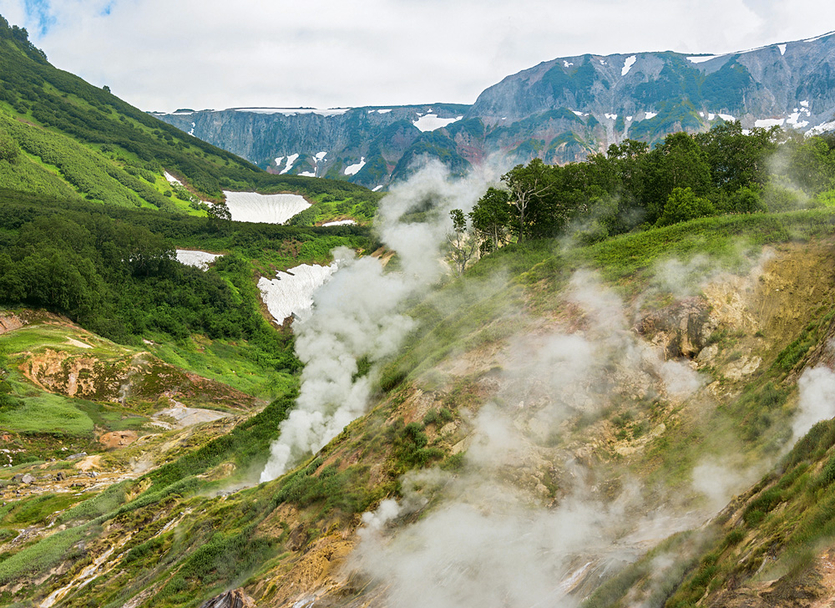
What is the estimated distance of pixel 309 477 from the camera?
58.3 feet

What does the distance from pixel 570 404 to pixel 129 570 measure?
17.2 m

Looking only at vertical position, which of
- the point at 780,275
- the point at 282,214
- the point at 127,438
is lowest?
the point at 127,438

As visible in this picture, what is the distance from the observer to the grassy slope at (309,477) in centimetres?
1579

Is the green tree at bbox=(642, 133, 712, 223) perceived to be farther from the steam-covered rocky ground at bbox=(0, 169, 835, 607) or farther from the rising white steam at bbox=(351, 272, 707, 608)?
the rising white steam at bbox=(351, 272, 707, 608)

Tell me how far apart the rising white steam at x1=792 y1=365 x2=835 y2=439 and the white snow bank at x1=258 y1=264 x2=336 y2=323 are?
67.0 m

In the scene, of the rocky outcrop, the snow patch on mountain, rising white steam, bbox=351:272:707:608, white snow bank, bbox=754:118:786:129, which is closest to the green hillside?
rising white steam, bbox=351:272:707:608

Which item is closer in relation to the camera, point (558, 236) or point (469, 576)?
point (469, 576)

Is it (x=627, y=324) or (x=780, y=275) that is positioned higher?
(x=780, y=275)

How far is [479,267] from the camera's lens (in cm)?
3566

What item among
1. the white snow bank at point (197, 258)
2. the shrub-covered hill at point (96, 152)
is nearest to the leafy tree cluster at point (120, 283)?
the white snow bank at point (197, 258)

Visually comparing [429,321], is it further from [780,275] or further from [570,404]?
[780,275]

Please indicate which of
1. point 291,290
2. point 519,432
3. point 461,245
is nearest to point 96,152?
point 291,290

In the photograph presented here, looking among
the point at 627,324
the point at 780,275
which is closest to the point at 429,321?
the point at 627,324

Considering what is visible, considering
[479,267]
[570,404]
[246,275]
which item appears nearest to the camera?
[570,404]
